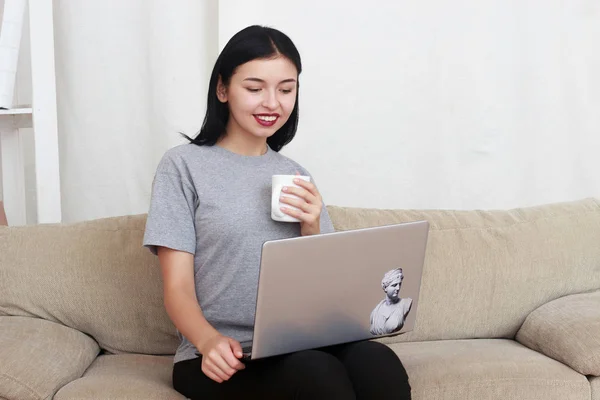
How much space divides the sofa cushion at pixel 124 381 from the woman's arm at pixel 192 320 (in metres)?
0.19

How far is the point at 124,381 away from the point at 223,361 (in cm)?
46

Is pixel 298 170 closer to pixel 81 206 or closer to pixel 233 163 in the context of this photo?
pixel 233 163

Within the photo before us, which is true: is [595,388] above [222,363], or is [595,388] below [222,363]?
below

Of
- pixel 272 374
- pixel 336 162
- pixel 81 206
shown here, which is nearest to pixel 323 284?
pixel 272 374

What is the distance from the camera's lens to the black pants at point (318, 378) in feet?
4.66

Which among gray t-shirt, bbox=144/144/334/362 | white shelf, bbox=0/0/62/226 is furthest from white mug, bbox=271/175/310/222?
white shelf, bbox=0/0/62/226

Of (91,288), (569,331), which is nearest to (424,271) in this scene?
(569,331)

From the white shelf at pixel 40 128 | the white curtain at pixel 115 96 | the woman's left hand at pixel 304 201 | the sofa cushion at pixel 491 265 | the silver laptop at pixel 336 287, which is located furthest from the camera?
the white curtain at pixel 115 96

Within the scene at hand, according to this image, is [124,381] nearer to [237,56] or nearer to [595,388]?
[237,56]

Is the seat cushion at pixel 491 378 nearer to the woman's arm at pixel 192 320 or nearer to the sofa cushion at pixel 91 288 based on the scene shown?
the woman's arm at pixel 192 320

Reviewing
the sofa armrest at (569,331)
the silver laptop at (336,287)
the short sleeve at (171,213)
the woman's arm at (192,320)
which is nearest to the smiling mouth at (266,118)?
the short sleeve at (171,213)

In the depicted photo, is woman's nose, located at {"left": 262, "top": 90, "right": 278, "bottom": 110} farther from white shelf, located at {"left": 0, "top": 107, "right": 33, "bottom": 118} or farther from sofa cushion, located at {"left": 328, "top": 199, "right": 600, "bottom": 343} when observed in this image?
white shelf, located at {"left": 0, "top": 107, "right": 33, "bottom": 118}

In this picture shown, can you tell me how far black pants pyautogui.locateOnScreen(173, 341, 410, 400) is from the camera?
1422 mm

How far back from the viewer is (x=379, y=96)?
9.21ft
